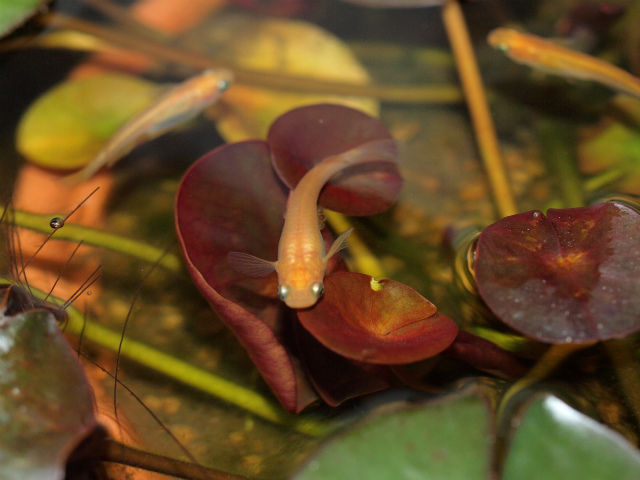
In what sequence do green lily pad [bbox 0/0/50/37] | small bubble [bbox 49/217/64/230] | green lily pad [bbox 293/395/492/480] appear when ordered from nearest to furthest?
green lily pad [bbox 293/395/492/480] < small bubble [bbox 49/217/64/230] < green lily pad [bbox 0/0/50/37]

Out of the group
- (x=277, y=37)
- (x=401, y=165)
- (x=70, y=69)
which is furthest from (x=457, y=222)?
(x=70, y=69)

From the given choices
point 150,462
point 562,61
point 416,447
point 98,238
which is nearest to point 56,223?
point 98,238

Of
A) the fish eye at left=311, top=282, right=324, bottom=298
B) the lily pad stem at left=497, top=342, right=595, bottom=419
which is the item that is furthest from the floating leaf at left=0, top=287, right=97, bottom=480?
the lily pad stem at left=497, top=342, right=595, bottom=419

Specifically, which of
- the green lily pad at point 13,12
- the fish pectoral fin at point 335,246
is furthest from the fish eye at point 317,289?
the green lily pad at point 13,12

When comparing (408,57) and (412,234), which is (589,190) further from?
(408,57)

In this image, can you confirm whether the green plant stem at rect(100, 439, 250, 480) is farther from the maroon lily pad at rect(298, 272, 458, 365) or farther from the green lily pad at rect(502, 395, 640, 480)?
the green lily pad at rect(502, 395, 640, 480)

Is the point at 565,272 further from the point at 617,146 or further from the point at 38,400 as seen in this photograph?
the point at 38,400

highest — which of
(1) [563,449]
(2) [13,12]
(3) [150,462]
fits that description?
(2) [13,12]
